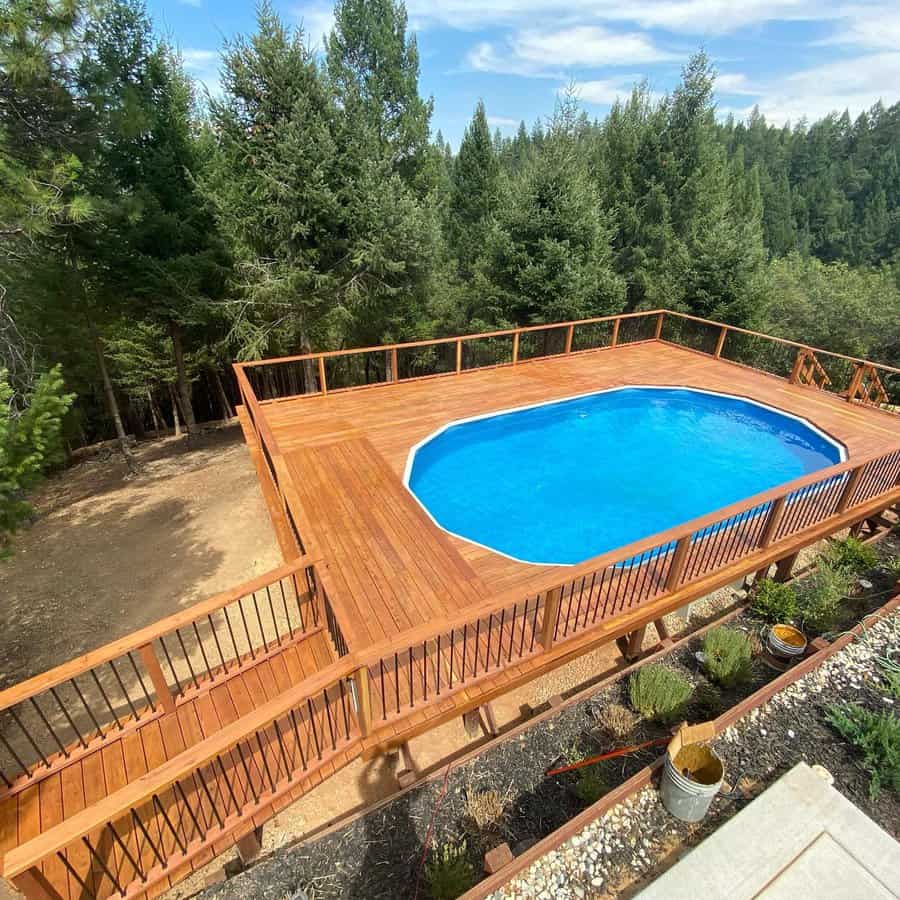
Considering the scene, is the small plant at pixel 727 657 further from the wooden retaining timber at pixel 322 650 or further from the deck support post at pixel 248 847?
the deck support post at pixel 248 847

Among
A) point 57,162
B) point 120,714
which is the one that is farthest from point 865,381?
point 57,162

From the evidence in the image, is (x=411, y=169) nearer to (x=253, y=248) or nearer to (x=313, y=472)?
(x=253, y=248)

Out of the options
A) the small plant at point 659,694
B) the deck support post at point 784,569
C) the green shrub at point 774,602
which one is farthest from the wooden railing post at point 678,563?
the deck support post at point 784,569

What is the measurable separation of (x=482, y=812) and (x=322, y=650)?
Answer: 1880 mm

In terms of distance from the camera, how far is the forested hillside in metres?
6.68

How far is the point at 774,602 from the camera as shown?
576 centimetres

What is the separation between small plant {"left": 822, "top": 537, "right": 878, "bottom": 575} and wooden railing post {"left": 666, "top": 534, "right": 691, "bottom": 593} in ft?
11.5

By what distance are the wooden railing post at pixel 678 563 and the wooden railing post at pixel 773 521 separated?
1.21 metres

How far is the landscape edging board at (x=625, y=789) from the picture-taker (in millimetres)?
3273

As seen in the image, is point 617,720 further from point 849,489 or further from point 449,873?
point 849,489

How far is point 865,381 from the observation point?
29.9 ft

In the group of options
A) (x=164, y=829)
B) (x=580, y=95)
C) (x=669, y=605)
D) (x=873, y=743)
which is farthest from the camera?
(x=580, y=95)

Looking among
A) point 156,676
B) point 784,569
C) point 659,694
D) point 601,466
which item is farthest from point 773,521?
point 156,676

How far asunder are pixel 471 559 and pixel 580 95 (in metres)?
14.1
